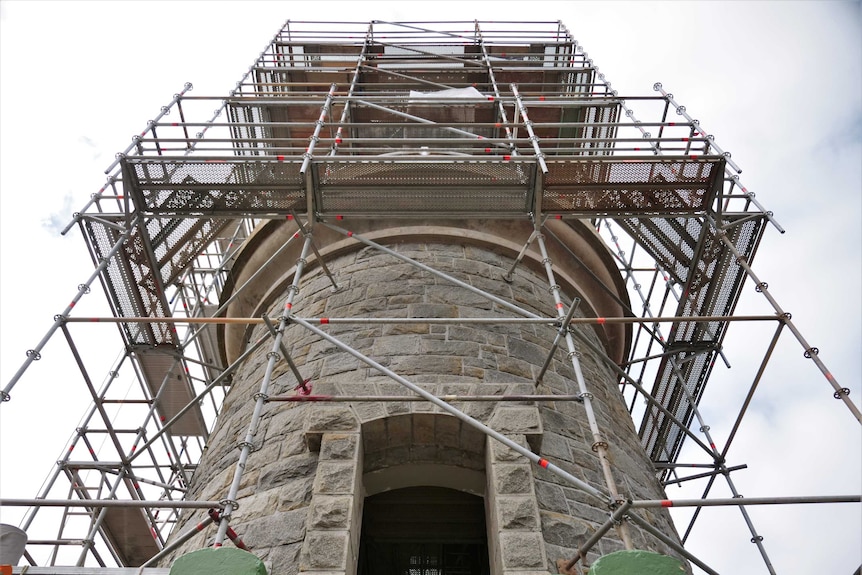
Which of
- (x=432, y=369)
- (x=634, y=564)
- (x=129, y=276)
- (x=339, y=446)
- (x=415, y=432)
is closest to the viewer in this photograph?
(x=634, y=564)

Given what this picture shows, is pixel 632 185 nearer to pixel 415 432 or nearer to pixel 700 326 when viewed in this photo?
pixel 700 326

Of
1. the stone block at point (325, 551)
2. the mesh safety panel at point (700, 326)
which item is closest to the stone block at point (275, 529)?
the stone block at point (325, 551)

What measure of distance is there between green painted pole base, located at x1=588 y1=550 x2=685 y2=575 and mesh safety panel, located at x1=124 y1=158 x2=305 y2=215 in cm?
462

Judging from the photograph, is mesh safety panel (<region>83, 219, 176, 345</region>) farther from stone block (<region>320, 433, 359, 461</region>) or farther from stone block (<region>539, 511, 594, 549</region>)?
stone block (<region>539, 511, 594, 549</region>)

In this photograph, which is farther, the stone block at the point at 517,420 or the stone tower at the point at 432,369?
the stone block at the point at 517,420

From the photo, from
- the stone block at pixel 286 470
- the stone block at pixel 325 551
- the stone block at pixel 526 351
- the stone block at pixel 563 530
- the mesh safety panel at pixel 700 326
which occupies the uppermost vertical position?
the mesh safety panel at pixel 700 326

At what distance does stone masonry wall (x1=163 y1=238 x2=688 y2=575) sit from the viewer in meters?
4.74

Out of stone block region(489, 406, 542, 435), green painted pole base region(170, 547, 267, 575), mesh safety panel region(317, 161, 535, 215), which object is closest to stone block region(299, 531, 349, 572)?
green painted pole base region(170, 547, 267, 575)

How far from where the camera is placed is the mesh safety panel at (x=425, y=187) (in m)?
7.43

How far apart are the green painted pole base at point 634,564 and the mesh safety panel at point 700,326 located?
190 inches

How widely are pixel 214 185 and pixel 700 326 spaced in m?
5.65

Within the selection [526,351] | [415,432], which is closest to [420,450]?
[415,432]

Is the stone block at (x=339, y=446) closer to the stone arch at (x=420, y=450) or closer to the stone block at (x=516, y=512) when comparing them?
the stone arch at (x=420, y=450)

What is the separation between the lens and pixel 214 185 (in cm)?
735
